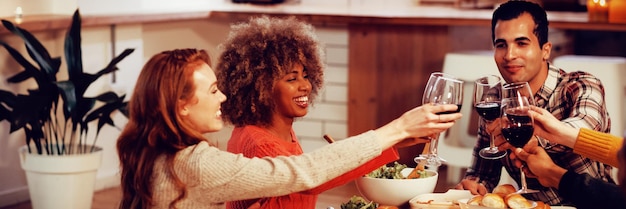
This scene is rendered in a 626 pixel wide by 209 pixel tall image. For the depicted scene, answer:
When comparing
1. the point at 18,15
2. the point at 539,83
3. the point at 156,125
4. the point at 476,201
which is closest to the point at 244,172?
the point at 156,125

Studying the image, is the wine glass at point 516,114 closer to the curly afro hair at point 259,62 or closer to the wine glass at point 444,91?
the wine glass at point 444,91

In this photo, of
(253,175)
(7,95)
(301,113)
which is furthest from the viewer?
(7,95)

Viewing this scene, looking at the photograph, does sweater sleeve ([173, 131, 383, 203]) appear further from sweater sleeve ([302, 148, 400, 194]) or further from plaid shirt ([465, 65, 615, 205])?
plaid shirt ([465, 65, 615, 205])

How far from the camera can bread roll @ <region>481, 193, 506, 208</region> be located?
2.17 metres

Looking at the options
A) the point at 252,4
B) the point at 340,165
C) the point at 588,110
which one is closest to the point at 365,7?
the point at 252,4

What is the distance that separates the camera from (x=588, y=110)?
8.55 ft

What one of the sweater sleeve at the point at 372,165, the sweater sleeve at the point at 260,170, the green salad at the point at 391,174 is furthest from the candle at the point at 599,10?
the sweater sleeve at the point at 260,170

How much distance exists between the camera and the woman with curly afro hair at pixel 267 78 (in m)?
2.49

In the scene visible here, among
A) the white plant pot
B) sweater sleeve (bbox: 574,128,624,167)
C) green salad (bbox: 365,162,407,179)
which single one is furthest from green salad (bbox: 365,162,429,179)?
the white plant pot

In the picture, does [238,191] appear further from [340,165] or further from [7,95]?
[7,95]

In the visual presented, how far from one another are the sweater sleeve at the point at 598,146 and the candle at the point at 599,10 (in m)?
2.51

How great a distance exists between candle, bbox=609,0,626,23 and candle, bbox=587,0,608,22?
3cm

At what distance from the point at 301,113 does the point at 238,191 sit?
57cm

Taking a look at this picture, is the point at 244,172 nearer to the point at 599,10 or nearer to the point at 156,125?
the point at 156,125
